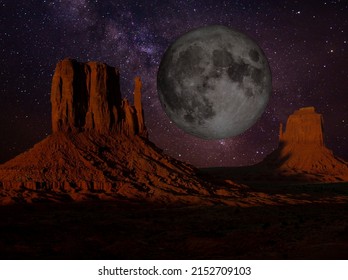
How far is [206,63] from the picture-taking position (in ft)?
82.2

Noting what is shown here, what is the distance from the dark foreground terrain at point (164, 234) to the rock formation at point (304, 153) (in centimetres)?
8149

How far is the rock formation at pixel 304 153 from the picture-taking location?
114m

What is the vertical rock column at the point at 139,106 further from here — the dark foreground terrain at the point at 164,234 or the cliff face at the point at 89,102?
the dark foreground terrain at the point at 164,234

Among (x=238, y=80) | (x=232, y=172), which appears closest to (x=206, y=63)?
(x=238, y=80)

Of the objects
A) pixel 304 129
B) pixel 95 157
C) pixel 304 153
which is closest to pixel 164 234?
pixel 95 157

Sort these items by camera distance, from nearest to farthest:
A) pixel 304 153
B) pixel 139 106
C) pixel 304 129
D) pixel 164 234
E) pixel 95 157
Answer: pixel 164 234, pixel 95 157, pixel 139 106, pixel 304 153, pixel 304 129

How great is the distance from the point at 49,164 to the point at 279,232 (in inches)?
1290

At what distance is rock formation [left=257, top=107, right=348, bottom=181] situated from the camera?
11439cm

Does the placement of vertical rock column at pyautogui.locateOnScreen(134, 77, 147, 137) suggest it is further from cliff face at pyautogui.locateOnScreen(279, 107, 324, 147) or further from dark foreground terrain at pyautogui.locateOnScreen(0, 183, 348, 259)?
cliff face at pyautogui.locateOnScreen(279, 107, 324, 147)

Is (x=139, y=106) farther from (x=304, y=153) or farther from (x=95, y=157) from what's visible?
(x=304, y=153)

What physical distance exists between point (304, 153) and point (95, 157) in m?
89.0

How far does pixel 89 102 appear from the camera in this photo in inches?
2363

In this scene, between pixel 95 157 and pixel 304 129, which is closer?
pixel 95 157


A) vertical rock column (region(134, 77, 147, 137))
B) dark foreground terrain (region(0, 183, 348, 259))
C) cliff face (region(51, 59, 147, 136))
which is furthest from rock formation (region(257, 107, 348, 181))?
dark foreground terrain (region(0, 183, 348, 259))
